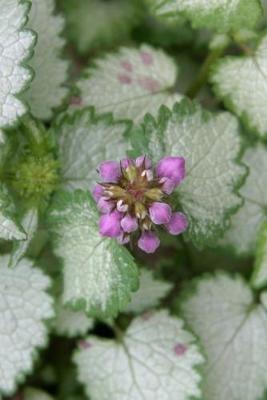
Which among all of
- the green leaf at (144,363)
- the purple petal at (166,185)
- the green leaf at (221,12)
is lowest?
the green leaf at (144,363)

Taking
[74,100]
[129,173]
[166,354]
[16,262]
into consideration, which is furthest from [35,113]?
[166,354]

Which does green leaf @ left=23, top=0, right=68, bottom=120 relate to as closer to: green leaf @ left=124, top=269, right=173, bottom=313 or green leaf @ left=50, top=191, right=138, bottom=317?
green leaf @ left=50, top=191, right=138, bottom=317

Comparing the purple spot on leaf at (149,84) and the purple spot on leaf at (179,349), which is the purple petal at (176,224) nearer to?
the purple spot on leaf at (179,349)

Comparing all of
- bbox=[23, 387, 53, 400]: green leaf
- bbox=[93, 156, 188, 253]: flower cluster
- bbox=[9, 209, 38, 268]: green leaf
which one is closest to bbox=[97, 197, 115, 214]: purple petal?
bbox=[93, 156, 188, 253]: flower cluster

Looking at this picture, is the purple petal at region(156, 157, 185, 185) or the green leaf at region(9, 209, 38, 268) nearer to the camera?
the purple petal at region(156, 157, 185, 185)

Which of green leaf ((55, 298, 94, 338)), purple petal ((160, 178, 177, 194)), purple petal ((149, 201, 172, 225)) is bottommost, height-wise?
green leaf ((55, 298, 94, 338))

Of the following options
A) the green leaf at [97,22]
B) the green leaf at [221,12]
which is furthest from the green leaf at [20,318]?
the green leaf at [97,22]

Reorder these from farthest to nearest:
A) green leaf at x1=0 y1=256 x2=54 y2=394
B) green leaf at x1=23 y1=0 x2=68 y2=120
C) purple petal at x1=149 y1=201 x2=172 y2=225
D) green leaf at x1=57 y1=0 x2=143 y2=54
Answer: green leaf at x1=57 y1=0 x2=143 y2=54 → green leaf at x1=23 y1=0 x2=68 y2=120 → green leaf at x1=0 y1=256 x2=54 y2=394 → purple petal at x1=149 y1=201 x2=172 y2=225

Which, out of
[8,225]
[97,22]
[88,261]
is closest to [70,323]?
[88,261]
